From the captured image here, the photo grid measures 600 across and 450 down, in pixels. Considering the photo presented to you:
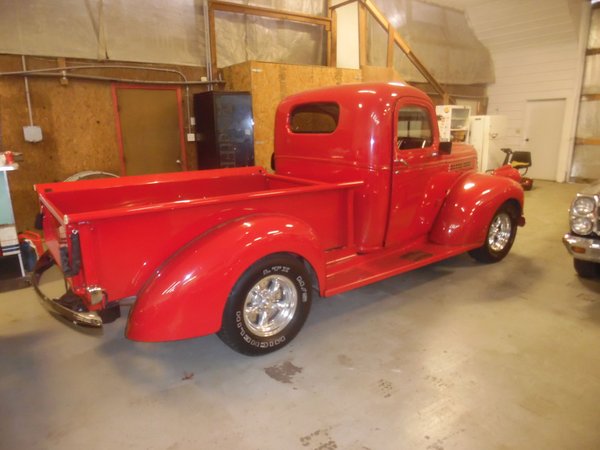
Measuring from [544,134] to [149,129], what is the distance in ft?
32.2

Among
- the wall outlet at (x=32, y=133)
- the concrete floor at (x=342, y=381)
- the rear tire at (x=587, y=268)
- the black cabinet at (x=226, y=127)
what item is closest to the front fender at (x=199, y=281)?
the concrete floor at (x=342, y=381)

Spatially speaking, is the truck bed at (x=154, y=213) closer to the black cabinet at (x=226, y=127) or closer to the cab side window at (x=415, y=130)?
the cab side window at (x=415, y=130)

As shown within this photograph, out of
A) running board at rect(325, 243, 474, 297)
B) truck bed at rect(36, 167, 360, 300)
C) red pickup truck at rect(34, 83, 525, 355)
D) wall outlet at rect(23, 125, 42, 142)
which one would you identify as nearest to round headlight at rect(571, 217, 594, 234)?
red pickup truck at rect(34, 83, 525, 355)

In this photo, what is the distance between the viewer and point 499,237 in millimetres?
4559

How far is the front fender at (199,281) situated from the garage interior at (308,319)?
29 centimetres

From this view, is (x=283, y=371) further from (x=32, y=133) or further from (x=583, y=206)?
(x=32, y=133)

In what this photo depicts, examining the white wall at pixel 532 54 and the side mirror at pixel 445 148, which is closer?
the side mirror at pixel 445 148

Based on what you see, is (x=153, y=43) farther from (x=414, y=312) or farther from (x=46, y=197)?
(x=414, y=312)

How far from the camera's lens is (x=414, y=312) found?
340 cm

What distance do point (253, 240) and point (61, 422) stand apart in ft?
4.63

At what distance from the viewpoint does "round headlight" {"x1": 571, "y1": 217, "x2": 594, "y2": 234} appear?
3502 millimetres

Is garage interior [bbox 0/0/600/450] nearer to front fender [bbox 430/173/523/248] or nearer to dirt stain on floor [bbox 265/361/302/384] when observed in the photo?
dirt stain on floor [bbox 265/361/302/384]

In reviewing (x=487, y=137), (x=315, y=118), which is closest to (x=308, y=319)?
(x=315, y=118)

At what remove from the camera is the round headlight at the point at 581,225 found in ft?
11.5
